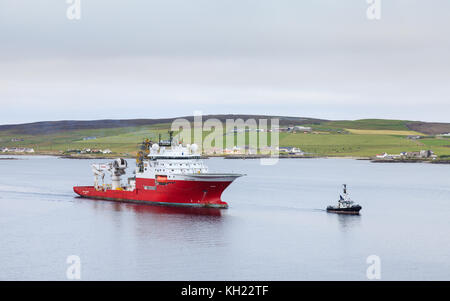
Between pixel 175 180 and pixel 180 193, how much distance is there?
1152 millimetres

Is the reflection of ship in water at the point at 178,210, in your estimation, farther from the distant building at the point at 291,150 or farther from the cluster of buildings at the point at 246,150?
the cluster of buildings at the point at 246,150

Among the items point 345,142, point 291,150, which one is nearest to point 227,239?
point 291,150

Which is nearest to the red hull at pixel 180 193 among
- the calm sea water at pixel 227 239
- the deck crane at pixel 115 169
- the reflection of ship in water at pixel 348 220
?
the calm sea water at pixel 227 239

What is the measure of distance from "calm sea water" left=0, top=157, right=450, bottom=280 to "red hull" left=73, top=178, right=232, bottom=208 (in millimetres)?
1259

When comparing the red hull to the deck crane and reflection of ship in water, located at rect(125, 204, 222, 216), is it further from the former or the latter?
the deck crane

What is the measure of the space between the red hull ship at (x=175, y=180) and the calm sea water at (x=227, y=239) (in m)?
1.49

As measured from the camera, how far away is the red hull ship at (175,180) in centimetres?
5062

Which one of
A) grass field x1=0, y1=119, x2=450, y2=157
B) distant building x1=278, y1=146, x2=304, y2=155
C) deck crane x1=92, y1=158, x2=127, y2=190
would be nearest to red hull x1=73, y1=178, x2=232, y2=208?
deck crane x1=92, y1=158, x2=127, y2=190

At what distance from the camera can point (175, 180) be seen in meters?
51.5

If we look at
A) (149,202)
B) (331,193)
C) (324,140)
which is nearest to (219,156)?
(324,140)

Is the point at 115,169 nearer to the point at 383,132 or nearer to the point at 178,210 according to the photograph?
the point at 178,210

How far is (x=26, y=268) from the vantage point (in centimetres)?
3134

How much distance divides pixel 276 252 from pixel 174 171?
18.9 metres

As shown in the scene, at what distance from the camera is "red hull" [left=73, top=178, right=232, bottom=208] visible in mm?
50875
